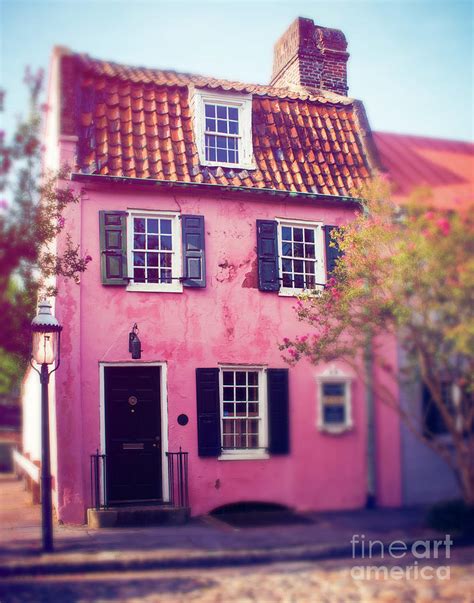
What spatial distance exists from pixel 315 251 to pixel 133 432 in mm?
3106

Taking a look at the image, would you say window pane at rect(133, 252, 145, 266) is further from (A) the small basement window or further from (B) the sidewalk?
(B) the sidewalk

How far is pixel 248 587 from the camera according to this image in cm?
617

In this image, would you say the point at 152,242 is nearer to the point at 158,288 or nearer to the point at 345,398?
the point at 158,288

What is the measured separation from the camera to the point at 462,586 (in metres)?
6.27

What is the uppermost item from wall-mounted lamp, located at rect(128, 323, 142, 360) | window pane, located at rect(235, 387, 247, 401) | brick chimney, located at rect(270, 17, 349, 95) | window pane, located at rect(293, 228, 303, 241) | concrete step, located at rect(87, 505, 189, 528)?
brick chimney, located at rect(270, 17, 349, 95)

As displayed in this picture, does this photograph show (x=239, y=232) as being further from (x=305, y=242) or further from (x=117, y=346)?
(x=117, y=346)

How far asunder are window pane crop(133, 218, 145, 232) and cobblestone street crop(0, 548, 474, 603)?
4.00 metres

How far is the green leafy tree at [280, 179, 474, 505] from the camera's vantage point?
21.7 ft

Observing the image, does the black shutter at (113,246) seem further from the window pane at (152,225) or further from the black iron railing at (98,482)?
the black iron railing at (98,482)

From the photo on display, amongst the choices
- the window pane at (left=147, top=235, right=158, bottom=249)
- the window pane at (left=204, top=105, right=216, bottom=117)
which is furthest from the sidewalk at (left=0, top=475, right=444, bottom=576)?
the window pane at (left=204, top=105, right=216, bottom=117)

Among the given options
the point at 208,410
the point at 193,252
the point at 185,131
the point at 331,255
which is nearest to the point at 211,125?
the point at 185,131

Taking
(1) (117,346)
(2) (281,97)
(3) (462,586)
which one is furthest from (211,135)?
(3) (462,586)

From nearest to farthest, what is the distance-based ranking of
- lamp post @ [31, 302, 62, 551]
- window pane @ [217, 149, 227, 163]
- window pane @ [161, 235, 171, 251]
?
lamp post @ [31, 302, 62, 551] < window pane @ [161, 235, 171, 251] < window pane @ [217, 149, 227, 163]

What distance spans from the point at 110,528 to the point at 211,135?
16.4ft
